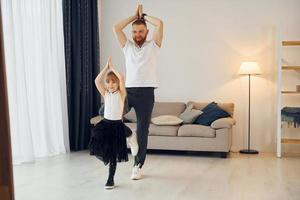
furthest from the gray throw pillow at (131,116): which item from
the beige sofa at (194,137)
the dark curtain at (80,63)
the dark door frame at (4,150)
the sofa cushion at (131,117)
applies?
the dark door frame at (4,150)

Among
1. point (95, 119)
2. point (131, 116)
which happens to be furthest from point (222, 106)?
point (95, 119)

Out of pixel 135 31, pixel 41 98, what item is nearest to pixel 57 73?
pixel 41 98

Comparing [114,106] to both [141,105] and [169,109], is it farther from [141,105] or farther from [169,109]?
[169,109]

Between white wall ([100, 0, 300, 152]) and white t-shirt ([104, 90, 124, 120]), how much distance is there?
2.51m

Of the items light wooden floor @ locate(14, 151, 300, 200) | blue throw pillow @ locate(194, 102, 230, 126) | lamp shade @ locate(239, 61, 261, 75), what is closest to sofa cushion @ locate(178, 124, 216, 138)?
blue throw pillow @ locate(194, 102, 230, 126)

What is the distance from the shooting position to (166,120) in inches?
211

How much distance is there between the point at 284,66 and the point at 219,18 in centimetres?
118

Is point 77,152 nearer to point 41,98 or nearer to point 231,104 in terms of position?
point 41,98

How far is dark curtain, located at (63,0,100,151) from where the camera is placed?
553cm

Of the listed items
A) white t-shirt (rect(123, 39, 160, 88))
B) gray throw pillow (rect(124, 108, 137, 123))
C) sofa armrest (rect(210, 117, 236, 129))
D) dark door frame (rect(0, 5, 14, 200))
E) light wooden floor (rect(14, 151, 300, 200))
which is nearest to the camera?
dark door frame (rect(0, 5, 14, 200))

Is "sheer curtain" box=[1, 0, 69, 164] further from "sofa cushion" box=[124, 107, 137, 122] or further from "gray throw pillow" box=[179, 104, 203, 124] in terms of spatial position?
"gray throw pillow" box=[179, 104, 203, 124]

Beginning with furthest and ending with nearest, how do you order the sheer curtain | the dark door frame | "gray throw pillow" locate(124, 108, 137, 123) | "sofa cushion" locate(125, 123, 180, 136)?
"gray throw pillow" locate(124, 108, 137, 123), "sofa cushion" locate(125, 123, 180, 136), the sheer curtain, the dark door frame

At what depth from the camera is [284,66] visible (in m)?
5.34

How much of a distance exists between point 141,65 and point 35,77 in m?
1.93
